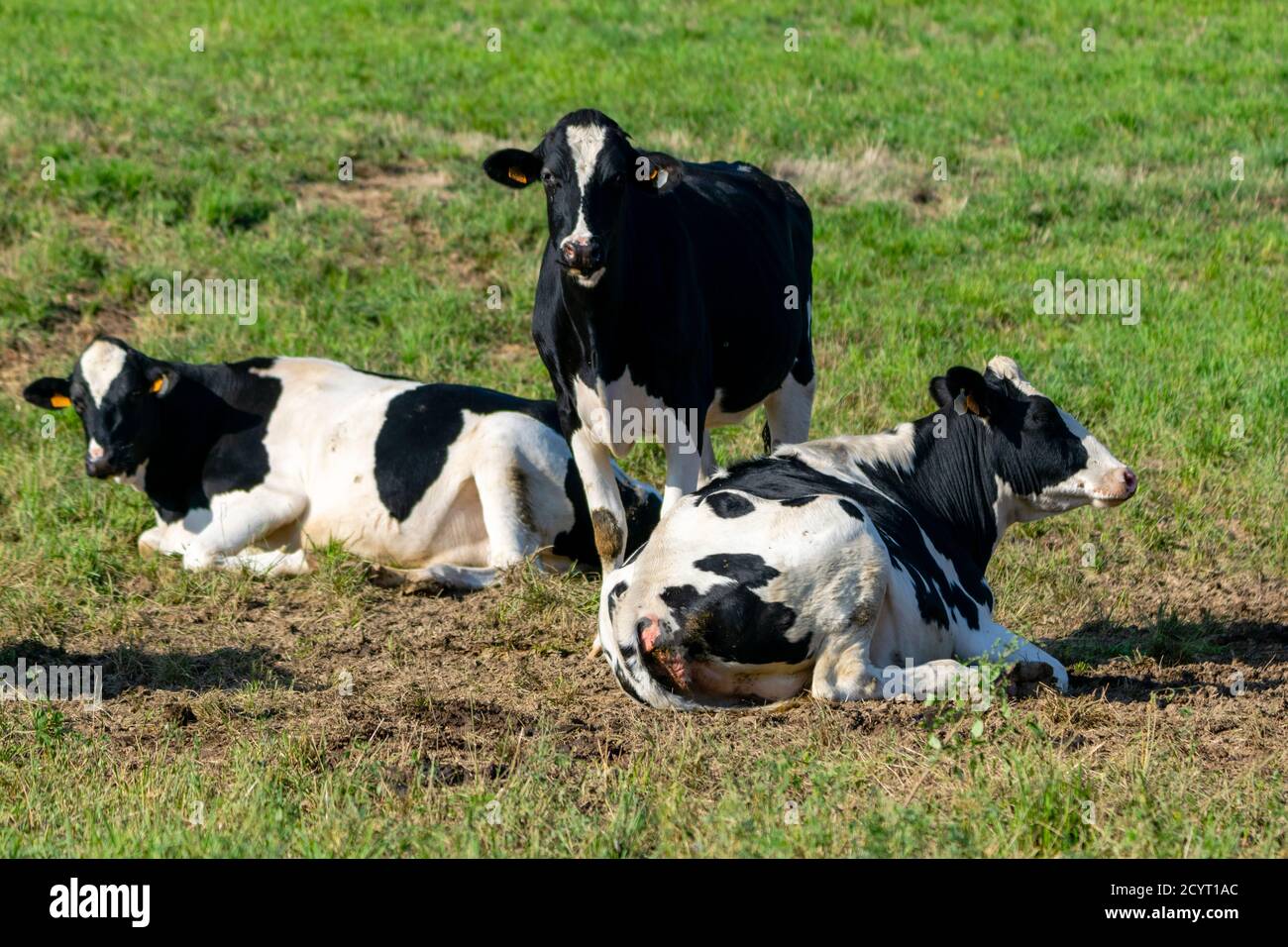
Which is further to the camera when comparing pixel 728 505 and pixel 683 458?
pixel 683 458

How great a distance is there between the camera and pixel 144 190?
51.4ft

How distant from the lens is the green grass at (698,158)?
564 centimetres

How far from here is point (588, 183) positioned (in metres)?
7.41

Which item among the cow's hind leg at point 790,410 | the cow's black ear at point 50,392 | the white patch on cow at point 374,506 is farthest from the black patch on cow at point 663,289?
the cow's black ear at point 50,392

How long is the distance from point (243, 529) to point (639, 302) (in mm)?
3377

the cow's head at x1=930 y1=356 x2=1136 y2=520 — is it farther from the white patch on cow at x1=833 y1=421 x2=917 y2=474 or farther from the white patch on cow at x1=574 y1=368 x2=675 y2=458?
the white patch on cow at x1=574 y1=368 x2=675 y2=458

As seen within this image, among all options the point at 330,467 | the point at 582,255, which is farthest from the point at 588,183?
the point at 330,467

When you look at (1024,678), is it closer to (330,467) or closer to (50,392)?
(330,467)

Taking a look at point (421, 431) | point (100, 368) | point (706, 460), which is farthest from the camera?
point (100, 368)

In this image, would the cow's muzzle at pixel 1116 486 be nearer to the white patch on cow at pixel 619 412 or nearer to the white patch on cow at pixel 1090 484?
Answer: the white patch on cow at pixel 1090 484

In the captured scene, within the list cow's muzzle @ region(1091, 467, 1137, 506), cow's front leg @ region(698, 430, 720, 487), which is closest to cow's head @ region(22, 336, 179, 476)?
cow's front leg @ region(698, 430, 720, 487)

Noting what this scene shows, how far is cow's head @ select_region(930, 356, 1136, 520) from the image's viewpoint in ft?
26.5

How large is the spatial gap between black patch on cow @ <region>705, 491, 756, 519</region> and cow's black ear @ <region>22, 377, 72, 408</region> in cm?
505
